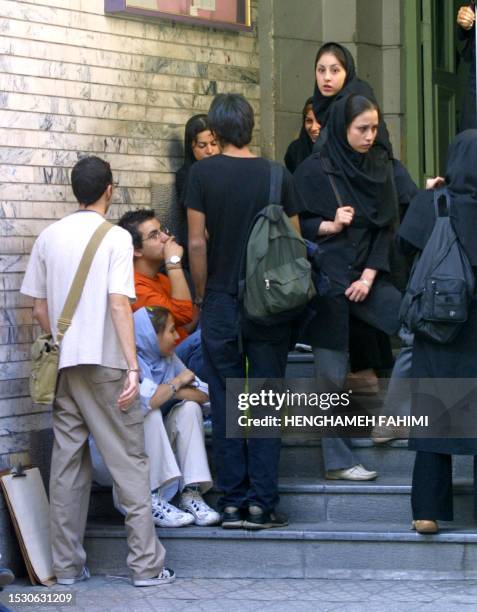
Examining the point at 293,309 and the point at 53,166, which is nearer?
the point at 293,309

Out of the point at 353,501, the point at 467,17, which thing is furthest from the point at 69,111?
the point at 353,501

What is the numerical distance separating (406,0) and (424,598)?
197 inches

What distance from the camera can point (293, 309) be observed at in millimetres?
6574

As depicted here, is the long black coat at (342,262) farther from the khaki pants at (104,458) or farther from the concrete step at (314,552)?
the khaki pants at (104,458)

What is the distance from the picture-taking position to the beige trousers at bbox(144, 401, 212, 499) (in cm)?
690

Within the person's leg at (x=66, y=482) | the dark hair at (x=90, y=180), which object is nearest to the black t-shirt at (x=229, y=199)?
the dark hair at (x=90, y=180)

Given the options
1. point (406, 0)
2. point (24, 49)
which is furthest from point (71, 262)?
point (406, 0)

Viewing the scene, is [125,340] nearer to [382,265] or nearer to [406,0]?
[382,265]

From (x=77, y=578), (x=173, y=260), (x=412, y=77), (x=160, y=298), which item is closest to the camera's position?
(x=77, y=578)

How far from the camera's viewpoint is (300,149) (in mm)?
8531

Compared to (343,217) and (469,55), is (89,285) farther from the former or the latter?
(469,55)

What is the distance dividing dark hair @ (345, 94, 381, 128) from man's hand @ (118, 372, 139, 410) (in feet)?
5.69

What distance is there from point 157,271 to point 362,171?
122 cm

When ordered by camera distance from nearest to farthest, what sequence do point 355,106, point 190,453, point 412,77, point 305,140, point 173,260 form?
point 190,453 → point 355,106 → point 173,260 → point 305,140 → point 412,77
